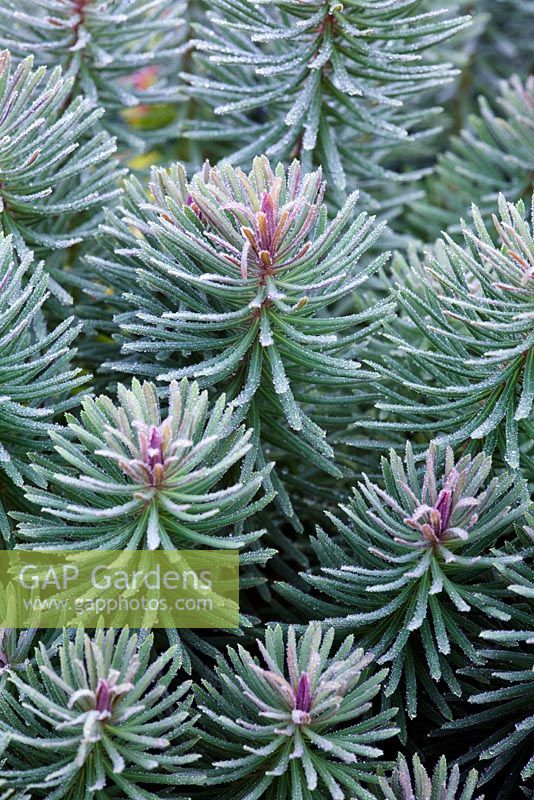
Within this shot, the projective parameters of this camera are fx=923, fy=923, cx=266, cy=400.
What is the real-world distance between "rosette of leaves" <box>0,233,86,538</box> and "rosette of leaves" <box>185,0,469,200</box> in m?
0.25

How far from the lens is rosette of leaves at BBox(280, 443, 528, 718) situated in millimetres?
581

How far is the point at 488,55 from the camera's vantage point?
1267 mm

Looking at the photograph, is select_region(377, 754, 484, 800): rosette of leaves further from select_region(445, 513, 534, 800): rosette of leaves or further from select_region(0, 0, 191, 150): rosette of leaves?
select_region(0, 0, 191, 150): rosette of leaves

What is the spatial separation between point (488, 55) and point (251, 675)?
100cm

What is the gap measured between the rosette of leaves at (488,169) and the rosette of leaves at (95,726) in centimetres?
60

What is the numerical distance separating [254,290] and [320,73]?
0.29 metres

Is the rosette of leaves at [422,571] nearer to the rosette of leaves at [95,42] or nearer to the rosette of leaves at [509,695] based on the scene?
the rosette of leaves at [509,695]

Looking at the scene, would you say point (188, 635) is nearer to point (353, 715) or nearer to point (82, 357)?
point (353, 715)

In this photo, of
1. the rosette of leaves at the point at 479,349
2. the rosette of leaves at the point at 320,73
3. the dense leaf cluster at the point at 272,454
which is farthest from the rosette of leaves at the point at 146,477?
the rosette of leaves at the point at 320,73

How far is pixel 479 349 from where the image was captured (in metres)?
0.66

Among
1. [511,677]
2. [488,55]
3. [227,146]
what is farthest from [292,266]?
[488,55]

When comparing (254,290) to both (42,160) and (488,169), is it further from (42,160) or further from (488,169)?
(488,169)

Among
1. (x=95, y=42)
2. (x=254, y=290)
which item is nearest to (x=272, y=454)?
(x=254, y=290)

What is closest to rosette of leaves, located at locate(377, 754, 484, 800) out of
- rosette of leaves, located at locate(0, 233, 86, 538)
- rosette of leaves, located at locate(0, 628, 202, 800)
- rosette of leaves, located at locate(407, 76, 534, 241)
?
rosette of leaves, located at locate(0, 628, 202, 800)
